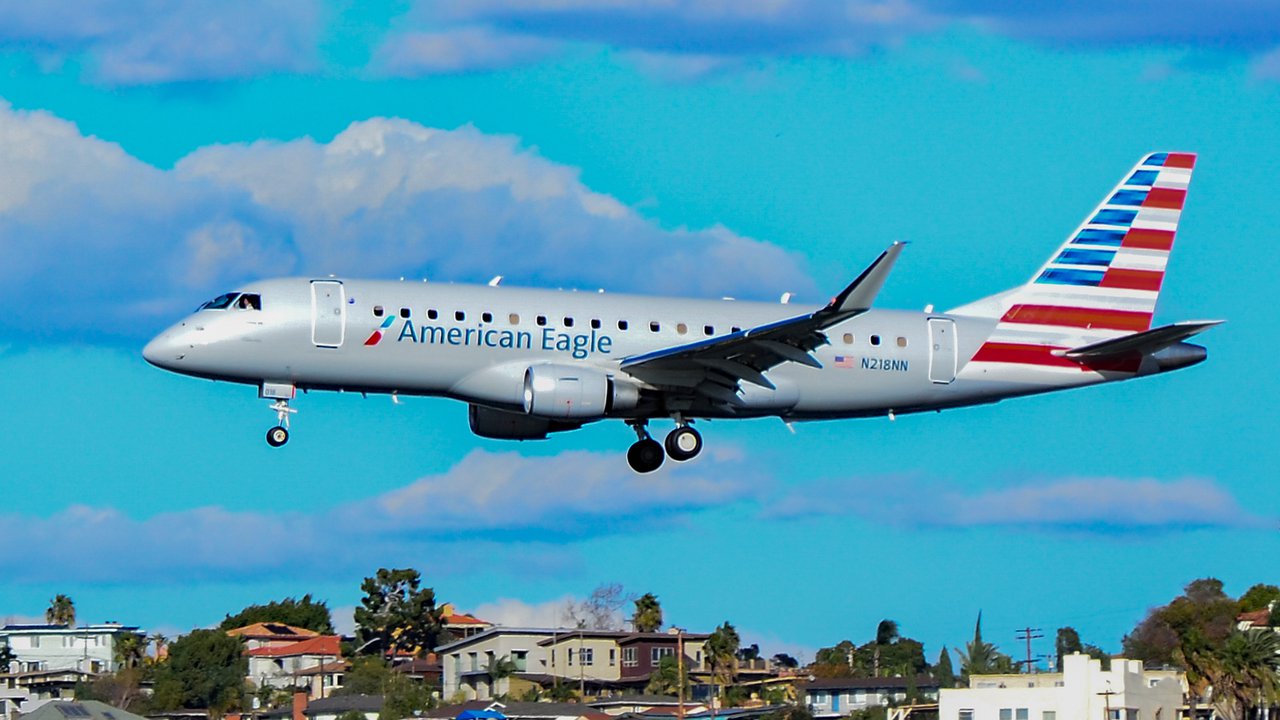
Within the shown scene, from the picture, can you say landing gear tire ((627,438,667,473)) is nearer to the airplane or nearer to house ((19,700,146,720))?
the airplane

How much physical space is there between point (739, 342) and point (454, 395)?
7.13m

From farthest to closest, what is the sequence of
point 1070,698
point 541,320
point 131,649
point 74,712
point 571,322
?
point 131,649
point 74,712
point 1070,698
point 571,322
point 541,320

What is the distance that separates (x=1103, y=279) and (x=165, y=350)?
25605 millimetres

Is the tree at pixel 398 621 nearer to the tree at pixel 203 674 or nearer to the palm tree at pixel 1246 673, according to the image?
Result: the tree at pixel 203 674

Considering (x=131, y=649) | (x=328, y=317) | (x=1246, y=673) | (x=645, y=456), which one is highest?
(x=328, y=317)

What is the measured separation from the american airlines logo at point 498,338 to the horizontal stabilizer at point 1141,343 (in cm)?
1308

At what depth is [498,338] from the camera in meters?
49.8

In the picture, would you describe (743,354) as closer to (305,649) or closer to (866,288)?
(866,288)

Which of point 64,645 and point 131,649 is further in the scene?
point 64,645

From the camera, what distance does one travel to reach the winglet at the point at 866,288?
147 feet

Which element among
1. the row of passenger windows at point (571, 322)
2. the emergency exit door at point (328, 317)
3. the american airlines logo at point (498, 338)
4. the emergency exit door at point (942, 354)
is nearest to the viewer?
the emergency exit door at point (328, 317)

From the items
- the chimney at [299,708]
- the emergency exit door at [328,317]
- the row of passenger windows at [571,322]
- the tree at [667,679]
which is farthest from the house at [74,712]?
the tree at [667,679]

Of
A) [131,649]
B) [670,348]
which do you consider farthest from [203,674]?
[670,348]

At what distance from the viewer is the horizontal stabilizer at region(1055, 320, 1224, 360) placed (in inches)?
2021
